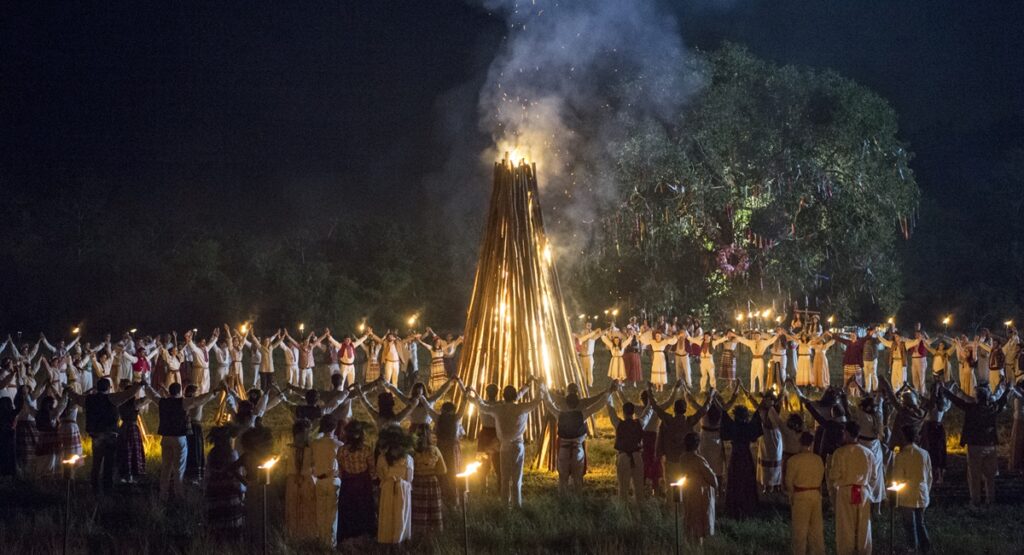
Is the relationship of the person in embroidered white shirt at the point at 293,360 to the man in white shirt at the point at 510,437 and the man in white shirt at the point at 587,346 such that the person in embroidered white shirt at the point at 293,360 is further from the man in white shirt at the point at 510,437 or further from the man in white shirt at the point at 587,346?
the man in white shirt at the point at 510,437

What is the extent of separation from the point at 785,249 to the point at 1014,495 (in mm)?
20519

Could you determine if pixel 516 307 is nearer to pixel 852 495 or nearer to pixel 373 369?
pixel 852 495

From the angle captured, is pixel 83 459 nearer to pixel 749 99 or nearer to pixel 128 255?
pixel 749 99

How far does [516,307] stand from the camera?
1577 centimetres

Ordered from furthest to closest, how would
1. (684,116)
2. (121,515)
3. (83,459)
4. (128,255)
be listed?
(128,255) → (684,116) → (83,459) → (121,515)

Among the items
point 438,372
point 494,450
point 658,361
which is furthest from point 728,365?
point 494,450

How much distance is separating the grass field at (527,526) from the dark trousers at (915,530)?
0.19 meters

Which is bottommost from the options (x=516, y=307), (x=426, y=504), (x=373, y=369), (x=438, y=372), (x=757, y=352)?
(x=426, y=504)

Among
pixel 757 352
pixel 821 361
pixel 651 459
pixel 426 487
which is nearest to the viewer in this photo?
pixel 426 487

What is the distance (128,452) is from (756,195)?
2439 centimetres

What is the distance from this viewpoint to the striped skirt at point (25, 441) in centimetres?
1480

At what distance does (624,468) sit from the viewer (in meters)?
12.5

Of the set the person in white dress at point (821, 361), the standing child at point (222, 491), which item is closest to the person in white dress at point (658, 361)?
the person in white dress at point (821, 361)

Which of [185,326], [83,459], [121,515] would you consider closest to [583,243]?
[185,326]
